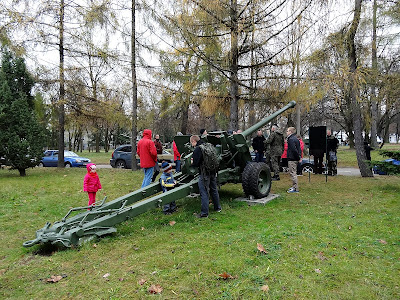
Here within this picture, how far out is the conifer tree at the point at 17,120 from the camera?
36.7 feet

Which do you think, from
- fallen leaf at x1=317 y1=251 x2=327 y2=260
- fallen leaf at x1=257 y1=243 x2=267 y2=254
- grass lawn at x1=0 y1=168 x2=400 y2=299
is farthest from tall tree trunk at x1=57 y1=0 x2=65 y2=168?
fallen leaf at x1=317 y1=251 x2=327 y2=260

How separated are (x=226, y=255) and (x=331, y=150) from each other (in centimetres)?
879

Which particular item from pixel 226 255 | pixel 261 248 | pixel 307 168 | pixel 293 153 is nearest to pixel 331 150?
pixel 307 168

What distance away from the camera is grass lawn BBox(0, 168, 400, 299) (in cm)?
319

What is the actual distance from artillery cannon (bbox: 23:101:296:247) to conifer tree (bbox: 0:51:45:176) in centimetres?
623

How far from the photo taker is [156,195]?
6.11 m

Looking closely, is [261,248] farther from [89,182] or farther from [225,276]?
[89,182]

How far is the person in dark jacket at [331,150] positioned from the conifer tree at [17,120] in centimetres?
1112

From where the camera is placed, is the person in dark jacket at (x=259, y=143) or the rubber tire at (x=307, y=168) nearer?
the person in dark jacket at (x=259, y=143)

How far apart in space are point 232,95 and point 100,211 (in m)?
7.16

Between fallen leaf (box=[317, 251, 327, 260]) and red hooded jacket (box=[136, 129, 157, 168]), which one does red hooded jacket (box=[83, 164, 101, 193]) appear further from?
fallen leaf (box=[317, 251, 327, 260])

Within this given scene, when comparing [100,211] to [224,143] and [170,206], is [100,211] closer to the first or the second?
[170,206]

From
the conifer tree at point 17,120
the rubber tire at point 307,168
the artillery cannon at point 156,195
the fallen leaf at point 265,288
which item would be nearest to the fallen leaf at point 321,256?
the fallen leaf at point 265,288

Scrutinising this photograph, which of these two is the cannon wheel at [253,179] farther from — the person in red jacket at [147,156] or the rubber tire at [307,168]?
the rubber tire at [307,168]
